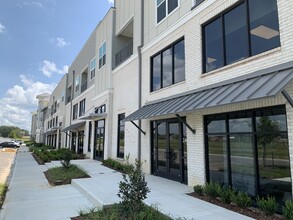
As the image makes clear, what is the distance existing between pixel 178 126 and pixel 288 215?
594cm

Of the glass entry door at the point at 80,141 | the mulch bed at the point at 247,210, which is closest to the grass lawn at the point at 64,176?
the mulch bed at the point at 247,210

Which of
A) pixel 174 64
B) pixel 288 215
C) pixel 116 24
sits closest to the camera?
pixel 288 215

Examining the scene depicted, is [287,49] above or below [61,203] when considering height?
above

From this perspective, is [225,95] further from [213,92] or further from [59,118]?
[59,118]

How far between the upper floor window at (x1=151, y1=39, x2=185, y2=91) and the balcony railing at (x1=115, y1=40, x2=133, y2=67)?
12.8ft

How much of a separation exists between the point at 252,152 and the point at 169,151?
4.68 m

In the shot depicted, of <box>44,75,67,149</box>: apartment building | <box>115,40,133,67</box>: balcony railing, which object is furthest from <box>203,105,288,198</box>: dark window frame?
<box>44,75,67,149</box>: apartment building

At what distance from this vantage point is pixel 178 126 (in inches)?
424

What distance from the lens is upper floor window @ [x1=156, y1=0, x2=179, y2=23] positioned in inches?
462

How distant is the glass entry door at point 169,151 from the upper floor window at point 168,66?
1964 millimetres

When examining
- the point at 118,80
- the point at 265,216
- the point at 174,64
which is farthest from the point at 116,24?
the point at 265,216

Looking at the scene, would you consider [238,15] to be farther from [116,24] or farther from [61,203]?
[116,24]

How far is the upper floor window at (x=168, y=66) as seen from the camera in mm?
11062

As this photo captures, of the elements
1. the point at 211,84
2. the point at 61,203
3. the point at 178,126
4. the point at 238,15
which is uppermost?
the point at 238,15
